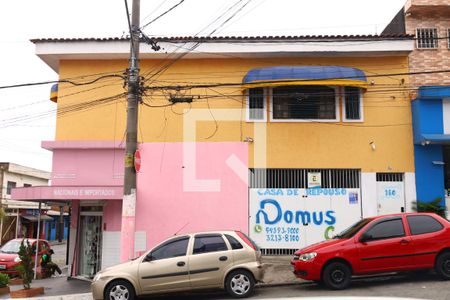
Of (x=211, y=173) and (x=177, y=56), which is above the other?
(x=177, y=56)

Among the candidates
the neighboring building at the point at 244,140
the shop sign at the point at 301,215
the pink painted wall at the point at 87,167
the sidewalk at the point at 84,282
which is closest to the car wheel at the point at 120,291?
the sidewalk at the point at 84,282

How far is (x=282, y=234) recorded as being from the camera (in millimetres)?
15781

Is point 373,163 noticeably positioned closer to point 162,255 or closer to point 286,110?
point 286,110

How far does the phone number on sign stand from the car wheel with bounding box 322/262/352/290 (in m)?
5.15

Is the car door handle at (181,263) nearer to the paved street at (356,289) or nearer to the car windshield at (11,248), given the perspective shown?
the paved street at (356,289)

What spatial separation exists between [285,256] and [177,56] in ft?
25.5

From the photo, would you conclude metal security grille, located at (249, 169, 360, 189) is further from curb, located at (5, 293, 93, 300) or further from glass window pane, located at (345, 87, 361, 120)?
curb, located at (5, 293, 93, 300)

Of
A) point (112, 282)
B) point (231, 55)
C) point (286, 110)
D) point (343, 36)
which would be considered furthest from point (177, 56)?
point (112, 282)

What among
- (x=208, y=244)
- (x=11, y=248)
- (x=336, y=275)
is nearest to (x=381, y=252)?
(x=336, y=275)

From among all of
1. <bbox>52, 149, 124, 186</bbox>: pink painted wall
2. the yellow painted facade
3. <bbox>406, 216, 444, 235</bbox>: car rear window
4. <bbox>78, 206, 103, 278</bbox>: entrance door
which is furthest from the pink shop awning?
<bbox>406, 216, 444, 235</bbox>: car rear window

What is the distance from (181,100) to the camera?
1536 cm

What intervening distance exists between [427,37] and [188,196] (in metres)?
10.2

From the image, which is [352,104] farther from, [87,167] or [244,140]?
[87,167]

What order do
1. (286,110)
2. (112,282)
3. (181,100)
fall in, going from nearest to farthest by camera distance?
(112,282)
(181,100)
(286,110)
